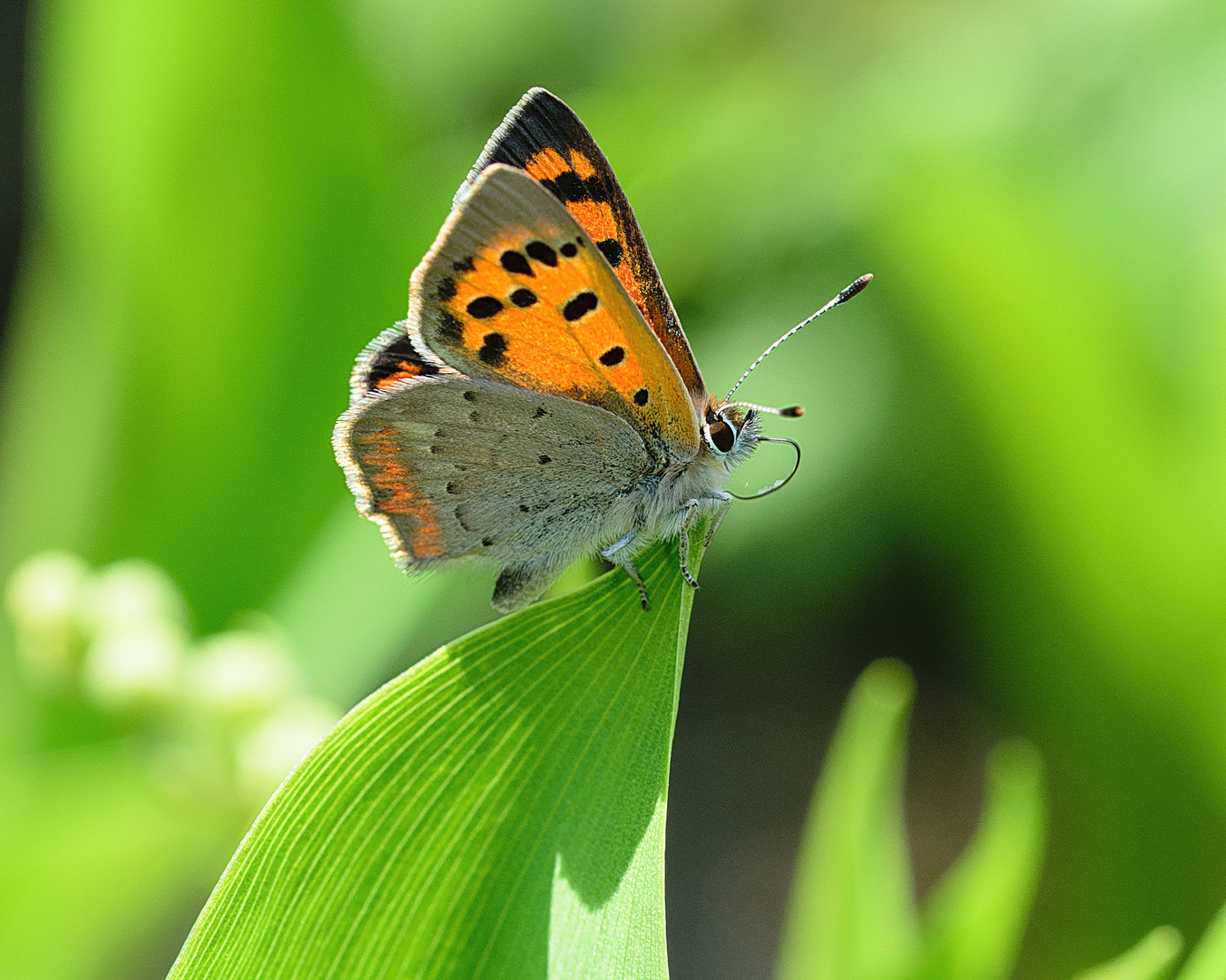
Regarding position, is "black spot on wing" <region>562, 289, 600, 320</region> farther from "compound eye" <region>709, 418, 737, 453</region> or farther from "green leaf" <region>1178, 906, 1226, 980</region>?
"green leaf" <region>1178, 906, 1226, 980</region>

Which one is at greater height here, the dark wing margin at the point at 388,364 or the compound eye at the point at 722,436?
the dark wing margin at the point at 388,364

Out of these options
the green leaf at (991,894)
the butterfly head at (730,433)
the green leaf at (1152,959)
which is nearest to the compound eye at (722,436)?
the butterfly head at (730,433)

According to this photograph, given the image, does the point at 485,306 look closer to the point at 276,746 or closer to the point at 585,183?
the point at 585,183

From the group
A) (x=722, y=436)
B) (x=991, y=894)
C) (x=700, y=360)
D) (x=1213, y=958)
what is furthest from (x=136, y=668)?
(x=700, y=360)

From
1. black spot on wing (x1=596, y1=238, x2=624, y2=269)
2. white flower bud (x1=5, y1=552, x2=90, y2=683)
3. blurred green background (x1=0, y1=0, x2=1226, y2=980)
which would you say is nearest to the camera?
black spot on wing (x1=596, y1=238, x2=624, y2=269)

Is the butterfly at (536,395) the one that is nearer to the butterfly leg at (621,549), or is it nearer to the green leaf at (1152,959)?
the butterfly leg at (621,549)

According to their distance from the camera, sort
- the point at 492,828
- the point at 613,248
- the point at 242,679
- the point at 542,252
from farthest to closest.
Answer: the point at 242,679
the point at 613,248
the point at 542,252
the point at 492,828

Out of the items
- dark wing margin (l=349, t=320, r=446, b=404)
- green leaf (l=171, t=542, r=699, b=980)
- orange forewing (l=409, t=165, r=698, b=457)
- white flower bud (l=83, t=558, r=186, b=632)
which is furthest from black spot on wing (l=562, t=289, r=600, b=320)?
white flower bud (l=83, t=558, r=186, b=632)
